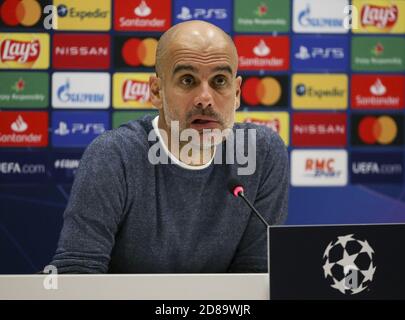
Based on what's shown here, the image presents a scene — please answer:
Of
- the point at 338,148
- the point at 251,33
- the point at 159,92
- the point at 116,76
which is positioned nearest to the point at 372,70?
the point at 338,148

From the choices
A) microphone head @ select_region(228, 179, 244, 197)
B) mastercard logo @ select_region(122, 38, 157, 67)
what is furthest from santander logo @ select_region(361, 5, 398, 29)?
microphone head @ select_region(228, 179, 244, 197)

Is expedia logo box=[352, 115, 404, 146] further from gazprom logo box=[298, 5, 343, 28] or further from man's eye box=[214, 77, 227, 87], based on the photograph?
man's eye box=[214, 77, 227, 87]

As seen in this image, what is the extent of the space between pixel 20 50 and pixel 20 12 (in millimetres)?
174

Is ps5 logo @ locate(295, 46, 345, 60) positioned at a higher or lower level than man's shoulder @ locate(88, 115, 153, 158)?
higher

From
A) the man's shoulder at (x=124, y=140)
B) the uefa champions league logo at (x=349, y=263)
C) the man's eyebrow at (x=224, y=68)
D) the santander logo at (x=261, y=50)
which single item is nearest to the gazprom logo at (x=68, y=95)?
the santander logo at (x=261, y=50)

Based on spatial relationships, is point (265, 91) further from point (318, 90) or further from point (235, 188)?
point (235, 188)

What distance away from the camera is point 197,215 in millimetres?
1442

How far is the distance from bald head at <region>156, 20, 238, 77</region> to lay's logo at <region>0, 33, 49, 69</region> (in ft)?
4.40

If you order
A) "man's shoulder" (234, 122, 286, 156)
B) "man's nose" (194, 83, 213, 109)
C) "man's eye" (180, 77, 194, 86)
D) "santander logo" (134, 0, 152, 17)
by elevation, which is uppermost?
"santander logo" (134, 0, 152, 17)

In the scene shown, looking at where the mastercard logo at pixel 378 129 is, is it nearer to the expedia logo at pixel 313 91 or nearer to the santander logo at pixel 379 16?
the expedia logo at pixel 313 91

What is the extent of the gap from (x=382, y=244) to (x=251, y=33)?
6.29ft

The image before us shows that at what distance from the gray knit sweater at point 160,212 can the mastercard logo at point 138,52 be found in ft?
3.90

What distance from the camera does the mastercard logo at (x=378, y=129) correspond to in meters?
2.74

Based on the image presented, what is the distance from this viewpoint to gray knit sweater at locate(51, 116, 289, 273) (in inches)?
53.3
